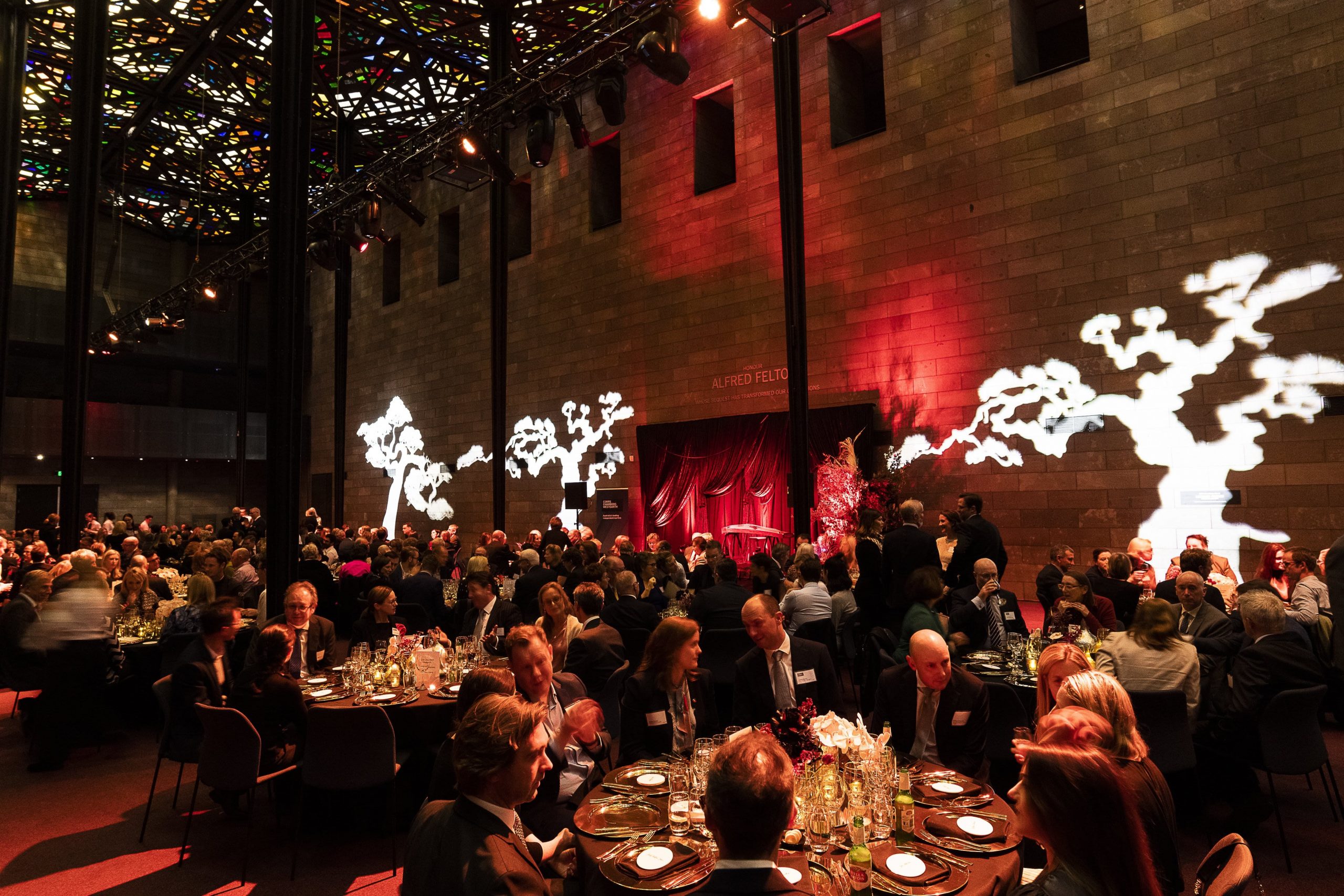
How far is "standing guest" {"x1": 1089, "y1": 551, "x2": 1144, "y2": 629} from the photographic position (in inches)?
209

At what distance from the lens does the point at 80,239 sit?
9852 mm

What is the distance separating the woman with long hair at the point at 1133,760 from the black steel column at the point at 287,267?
5441mm

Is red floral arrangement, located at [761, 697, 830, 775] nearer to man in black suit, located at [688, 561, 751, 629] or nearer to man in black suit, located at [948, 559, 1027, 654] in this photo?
man in black suit, located at [948, 559, 1027, 654]

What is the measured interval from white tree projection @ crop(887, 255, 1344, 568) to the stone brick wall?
0.08 m

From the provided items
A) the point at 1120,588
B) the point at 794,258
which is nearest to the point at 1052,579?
the point at 1120,588

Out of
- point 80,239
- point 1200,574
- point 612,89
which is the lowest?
point 1200,574

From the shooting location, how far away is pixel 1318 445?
727 cm

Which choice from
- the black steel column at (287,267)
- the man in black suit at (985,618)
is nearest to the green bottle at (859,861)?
the man in black suit at (985,618)

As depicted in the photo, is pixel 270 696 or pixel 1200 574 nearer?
pixel 270 696

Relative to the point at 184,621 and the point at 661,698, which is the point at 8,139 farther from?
the point at 661,698

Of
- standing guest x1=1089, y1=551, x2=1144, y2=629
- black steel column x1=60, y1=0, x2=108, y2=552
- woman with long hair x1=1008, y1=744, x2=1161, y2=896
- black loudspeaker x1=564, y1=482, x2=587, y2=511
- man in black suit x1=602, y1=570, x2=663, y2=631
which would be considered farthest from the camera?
black loudspeaker x1=564, y1=482, x2=587, y2=511

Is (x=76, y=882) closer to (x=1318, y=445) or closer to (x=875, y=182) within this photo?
(x=1318, y=445)

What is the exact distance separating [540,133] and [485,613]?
623cm

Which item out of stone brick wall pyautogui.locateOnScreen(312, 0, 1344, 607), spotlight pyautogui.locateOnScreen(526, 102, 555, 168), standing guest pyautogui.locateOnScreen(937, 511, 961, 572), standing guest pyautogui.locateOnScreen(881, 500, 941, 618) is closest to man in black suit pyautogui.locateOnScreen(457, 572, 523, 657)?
standing guest pyautogui.locateOnScreen(881, 500, 941, 618)
